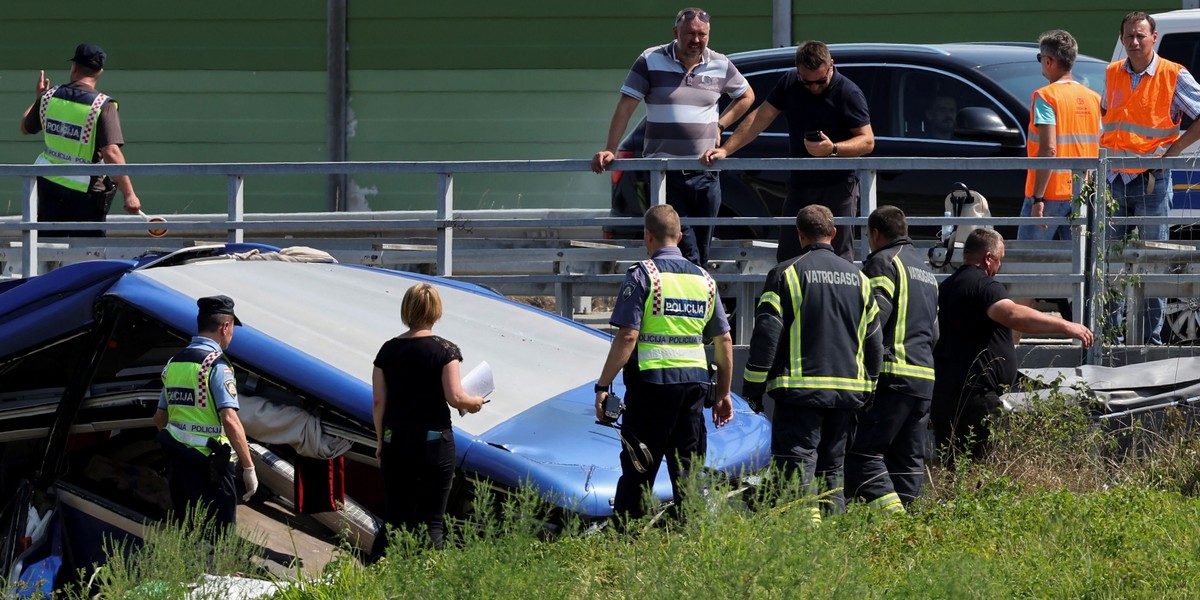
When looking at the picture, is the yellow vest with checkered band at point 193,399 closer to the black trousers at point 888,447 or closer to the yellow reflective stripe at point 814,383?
the yellow reflective stripe at point 814,383

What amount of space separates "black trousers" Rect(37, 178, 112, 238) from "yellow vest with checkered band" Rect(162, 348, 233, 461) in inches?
157

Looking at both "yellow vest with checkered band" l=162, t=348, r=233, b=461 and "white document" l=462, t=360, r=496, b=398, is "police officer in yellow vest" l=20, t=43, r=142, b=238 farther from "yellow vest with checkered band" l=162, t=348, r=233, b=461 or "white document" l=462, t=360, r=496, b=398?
"white document" l=462, t=360, r=496, b=398

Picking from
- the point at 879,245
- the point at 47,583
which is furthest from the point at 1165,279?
the point at 47,583

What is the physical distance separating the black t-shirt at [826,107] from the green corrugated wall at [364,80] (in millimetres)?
8308

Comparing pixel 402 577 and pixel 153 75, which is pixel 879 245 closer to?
pixel 402 577

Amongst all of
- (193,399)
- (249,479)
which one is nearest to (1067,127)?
(249,479)

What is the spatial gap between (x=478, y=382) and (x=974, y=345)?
2824 mm

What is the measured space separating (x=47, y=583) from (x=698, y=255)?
12.8ft

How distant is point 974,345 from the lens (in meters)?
Answer: 7.53

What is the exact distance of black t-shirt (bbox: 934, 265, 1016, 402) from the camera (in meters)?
7.45

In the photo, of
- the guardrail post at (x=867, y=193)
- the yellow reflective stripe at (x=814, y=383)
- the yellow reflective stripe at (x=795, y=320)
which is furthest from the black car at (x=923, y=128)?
the yellow reflective stripe at (x=814, y=383)

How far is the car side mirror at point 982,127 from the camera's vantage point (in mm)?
9234

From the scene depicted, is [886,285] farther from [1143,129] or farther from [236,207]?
[236,207]

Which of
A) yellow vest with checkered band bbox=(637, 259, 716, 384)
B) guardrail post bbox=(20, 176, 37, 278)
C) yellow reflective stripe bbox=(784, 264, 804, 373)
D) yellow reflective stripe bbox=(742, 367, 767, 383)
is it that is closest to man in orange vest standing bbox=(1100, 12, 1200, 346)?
yellow reflective stripe bbox=(784, 264, 804, 373)
